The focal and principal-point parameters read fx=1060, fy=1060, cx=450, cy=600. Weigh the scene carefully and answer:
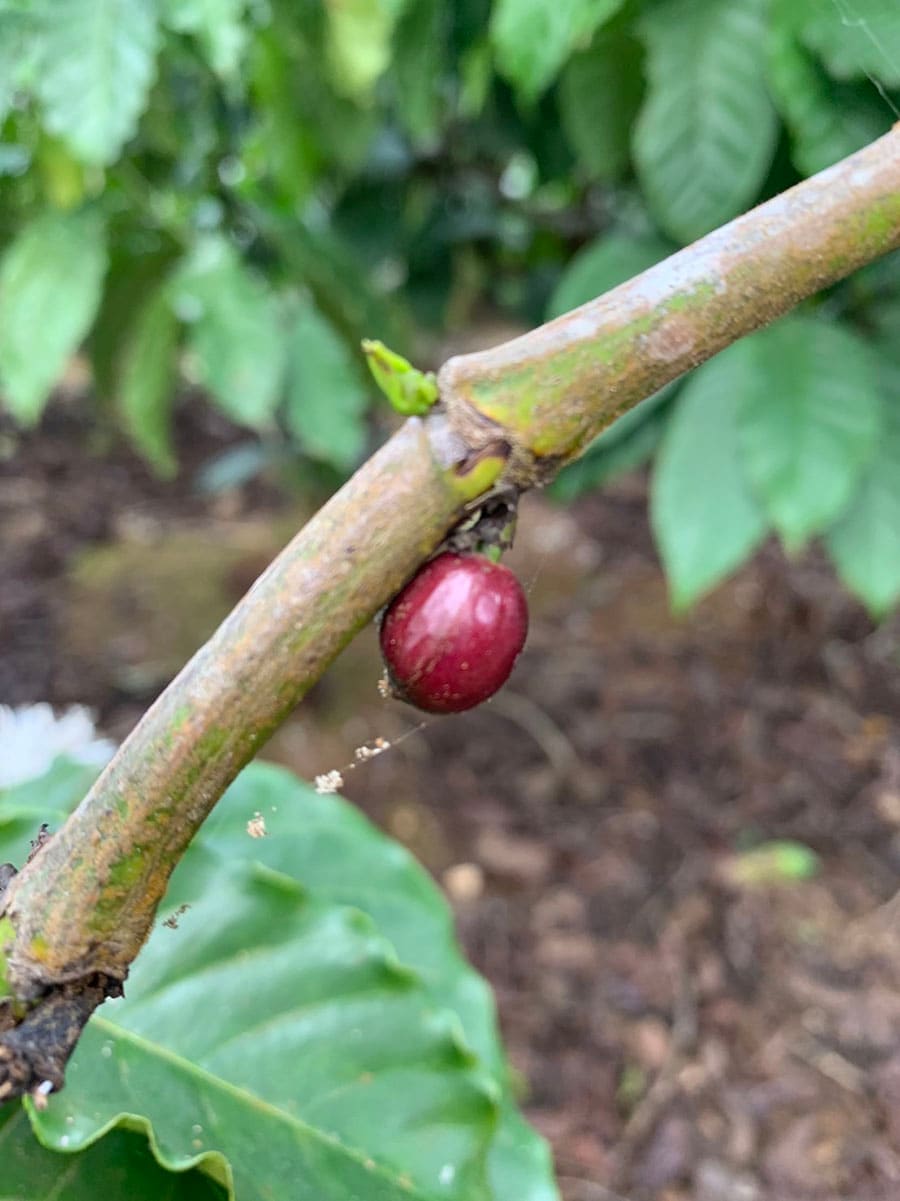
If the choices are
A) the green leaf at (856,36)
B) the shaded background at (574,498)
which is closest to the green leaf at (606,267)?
the shaded background at (574,498)

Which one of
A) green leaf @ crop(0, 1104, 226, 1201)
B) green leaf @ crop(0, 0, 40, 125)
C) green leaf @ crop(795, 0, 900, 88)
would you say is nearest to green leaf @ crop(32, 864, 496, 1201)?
green leaf @ crop(0, 1104, 226, 1201)

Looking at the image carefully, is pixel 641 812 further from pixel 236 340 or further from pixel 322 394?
pixel 236 340

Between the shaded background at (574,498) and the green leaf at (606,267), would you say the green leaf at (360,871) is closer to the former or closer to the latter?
the shaded background at (574,498)

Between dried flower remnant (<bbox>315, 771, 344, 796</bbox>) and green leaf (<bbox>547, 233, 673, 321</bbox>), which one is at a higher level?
dried flower remnant (<bbox>315, 771, 344, 796</bbox>)

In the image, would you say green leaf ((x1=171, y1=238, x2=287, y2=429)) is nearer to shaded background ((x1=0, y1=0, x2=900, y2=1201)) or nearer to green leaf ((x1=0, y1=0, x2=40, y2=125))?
shaded background ((x1=0, y1=0, x2=900, y2=1201))

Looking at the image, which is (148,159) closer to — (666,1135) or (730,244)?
(730,244)

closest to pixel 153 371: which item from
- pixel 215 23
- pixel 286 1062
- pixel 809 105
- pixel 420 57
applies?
pixel 420 57
